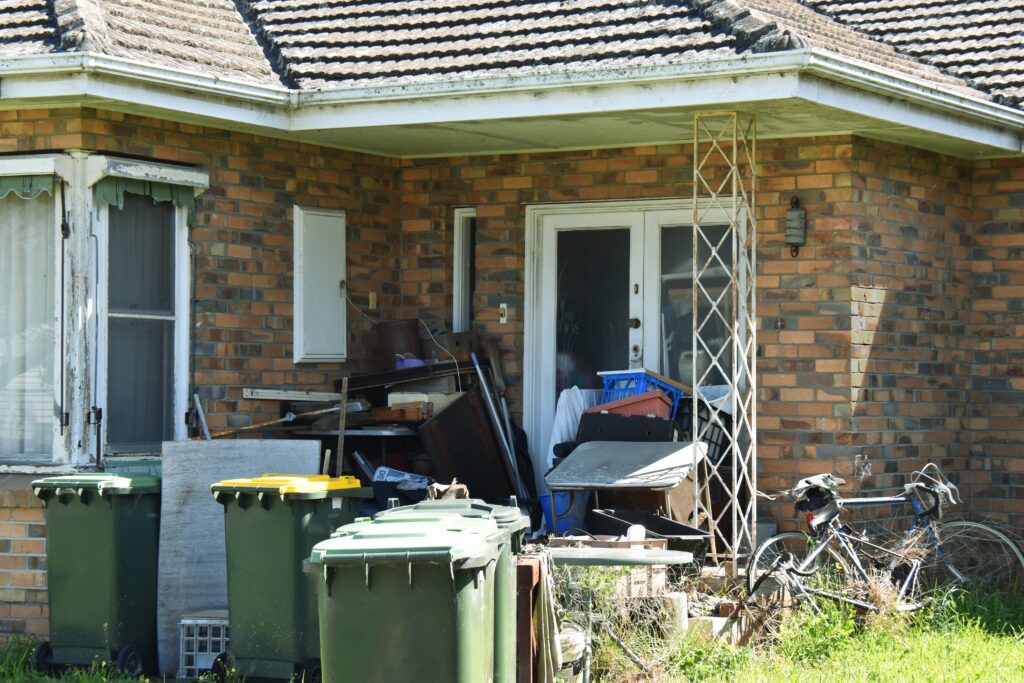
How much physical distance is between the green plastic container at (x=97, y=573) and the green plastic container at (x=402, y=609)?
256 cm

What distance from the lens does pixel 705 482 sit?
9.38m

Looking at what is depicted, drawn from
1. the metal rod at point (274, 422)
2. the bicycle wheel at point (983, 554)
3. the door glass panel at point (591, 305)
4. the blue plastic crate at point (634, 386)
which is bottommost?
the bicycle wheel at point (983, 554)

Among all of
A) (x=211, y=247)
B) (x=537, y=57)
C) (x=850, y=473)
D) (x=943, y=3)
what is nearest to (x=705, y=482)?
(x=850, y=473)

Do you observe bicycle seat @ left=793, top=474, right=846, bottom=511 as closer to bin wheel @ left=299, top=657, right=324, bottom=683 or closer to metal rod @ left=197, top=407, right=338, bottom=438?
bin wheel @ left=299, top=657, right=324, bottom=683

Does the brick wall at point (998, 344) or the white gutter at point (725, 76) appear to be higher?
the white gutter at point (725, 76)

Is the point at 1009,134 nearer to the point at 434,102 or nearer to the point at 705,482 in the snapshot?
the point at 705,482

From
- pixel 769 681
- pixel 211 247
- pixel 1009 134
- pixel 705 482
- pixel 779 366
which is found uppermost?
pixel 1009 134

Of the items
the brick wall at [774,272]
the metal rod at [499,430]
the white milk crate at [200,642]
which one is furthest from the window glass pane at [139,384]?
the metal rod at [499,430]

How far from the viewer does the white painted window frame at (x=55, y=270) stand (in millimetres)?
9141

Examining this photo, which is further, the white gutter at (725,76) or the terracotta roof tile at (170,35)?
the terracotta roof tile at (170,35)

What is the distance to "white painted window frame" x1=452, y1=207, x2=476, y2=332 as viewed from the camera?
11.5 m

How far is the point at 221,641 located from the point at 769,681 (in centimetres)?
294

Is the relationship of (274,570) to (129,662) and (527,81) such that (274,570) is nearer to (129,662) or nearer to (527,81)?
(129,662)

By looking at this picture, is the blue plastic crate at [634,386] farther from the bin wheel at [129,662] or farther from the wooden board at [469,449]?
the bin wheel at [129,662]
